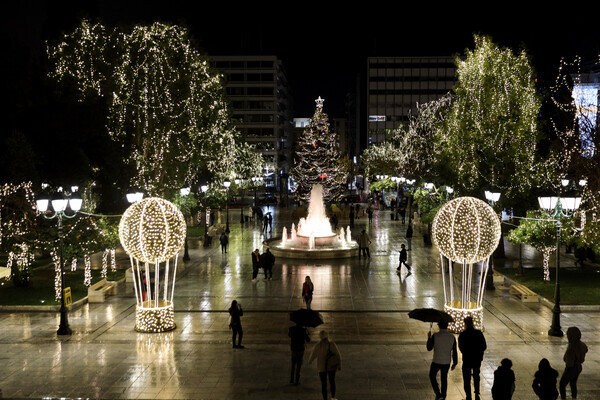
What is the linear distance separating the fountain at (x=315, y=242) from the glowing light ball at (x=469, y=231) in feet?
47.1

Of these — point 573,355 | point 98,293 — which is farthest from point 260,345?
point 98,293

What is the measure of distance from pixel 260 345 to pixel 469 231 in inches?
247

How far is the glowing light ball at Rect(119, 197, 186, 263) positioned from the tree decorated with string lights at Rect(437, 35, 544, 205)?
1567 cm

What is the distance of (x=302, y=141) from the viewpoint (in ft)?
198

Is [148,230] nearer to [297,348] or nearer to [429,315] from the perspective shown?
[297,348]

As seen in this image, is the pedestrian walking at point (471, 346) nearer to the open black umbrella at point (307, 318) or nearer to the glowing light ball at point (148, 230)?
the open black umbrella at point (307, 318)

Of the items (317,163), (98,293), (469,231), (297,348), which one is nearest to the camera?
(297,348)

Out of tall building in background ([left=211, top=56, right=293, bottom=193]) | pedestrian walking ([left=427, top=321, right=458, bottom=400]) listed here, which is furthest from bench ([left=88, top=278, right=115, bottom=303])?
tall building in background ([left=211, top=56, right=293, bottom=193])

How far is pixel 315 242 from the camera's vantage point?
106ft

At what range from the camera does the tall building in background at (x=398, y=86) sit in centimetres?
11175

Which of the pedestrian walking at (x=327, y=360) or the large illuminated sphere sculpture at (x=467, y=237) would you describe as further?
the large illuminated sphere sculpture at (x=467, y=237)

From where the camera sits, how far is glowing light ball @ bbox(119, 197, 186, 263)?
52.5 feet

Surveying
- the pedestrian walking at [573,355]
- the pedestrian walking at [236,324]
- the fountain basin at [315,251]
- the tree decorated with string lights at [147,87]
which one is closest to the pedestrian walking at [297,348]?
the pedestrian walking at [236,324]

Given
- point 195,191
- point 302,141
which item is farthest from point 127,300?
point 302,141
